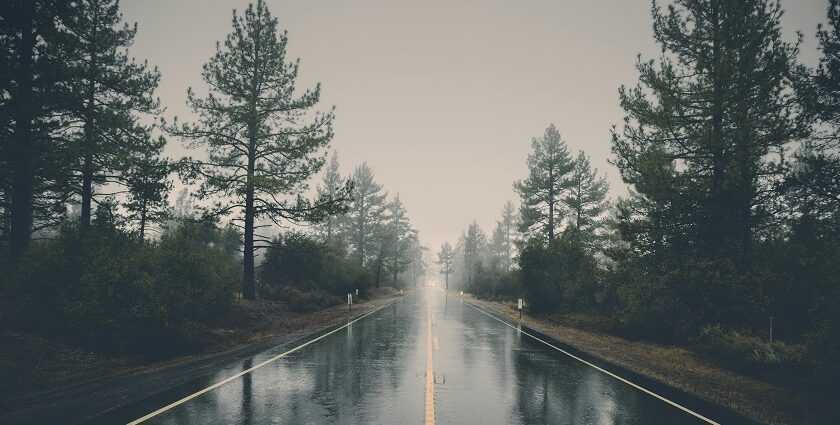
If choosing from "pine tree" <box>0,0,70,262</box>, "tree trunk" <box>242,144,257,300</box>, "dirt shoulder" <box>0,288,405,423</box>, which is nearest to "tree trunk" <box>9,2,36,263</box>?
"pine tree" <box>0,0,70,262</box>

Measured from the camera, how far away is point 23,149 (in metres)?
12.7

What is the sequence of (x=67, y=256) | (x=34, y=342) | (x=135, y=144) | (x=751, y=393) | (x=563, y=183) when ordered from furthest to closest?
1. (x=563, y=183)
2. (x=135, y=144)
3. (x=67, y=256)
4. (x=34, y=342)
5. (x=751, y=393)

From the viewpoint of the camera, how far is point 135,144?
17578 millimetres

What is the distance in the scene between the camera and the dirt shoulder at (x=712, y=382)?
7.89m

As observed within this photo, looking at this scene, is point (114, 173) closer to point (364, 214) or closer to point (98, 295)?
point (98, 295)

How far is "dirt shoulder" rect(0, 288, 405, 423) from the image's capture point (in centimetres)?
722

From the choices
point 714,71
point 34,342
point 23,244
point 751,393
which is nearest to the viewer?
point 751,393

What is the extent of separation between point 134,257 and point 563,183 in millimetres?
31492

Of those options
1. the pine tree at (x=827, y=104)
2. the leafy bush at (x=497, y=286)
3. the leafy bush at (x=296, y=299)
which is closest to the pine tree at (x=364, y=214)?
the leafy bush at (x=497, y=286)

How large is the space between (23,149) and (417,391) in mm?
13930

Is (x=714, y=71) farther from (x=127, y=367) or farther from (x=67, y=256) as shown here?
(x=67, y=256)

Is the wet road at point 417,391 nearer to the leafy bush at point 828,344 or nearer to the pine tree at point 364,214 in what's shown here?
the leafy bush at point 828,344

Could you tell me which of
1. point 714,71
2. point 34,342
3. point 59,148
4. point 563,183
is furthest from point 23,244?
point 563,183

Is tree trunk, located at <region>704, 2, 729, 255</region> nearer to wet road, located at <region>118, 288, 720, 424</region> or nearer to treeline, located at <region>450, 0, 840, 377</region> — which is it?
treeline, located at <region>450, 0, 840, 377</region>
